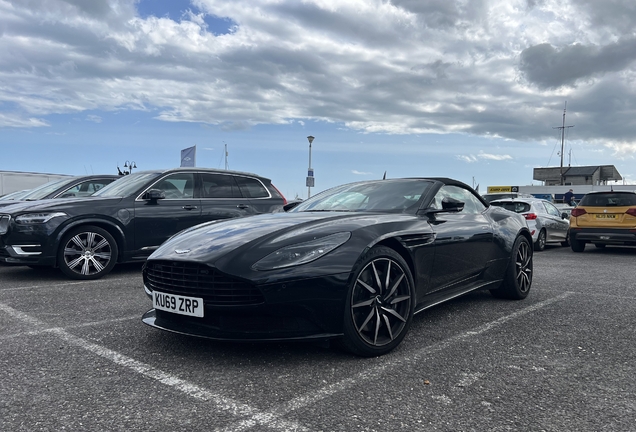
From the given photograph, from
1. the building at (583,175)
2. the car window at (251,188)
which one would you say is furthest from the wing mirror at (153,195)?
the building at (583,175)

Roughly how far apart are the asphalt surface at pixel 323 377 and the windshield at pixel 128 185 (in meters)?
2.84

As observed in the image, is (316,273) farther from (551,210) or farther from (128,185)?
(551,210)

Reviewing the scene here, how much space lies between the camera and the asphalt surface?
98.5 inches

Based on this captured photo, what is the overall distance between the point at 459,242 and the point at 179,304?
2.44m

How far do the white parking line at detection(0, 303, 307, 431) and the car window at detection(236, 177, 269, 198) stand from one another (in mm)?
4565

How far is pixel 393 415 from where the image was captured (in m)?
2.55

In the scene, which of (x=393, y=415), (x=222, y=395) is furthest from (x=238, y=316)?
(x=393, y=415)

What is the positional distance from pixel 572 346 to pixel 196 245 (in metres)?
2.76

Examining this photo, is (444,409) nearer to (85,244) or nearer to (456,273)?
(456,273)

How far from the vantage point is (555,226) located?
1312cm

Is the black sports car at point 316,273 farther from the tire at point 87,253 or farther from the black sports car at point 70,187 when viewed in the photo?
the black sports car at point 70,187

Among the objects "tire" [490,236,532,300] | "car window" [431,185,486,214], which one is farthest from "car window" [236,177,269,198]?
"tire" [490,236,532,300]

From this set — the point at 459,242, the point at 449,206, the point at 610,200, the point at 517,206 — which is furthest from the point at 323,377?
the point at 610,200

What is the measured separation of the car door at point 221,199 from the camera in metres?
8.02
